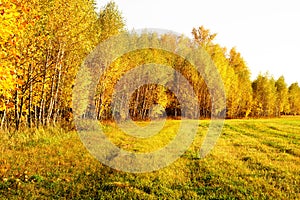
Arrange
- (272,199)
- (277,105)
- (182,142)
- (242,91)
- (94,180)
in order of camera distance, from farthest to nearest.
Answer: (277,105)
(242,91)
(182,142)
(94,180)
(272,199)

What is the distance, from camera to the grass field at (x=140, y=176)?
9.80m

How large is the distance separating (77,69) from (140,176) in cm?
2120

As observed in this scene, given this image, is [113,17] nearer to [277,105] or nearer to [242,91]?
[242,91]

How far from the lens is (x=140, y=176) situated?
465 inches

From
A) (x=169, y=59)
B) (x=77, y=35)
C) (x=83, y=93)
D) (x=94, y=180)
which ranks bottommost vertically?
(x=94, y=180)

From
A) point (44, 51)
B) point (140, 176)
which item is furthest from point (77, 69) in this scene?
point (140, 176)

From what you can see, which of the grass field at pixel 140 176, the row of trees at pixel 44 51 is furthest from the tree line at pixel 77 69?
the grass field at pixel 140 176

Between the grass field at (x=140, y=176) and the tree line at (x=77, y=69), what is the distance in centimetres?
293

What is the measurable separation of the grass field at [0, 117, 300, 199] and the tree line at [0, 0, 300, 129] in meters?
2.93

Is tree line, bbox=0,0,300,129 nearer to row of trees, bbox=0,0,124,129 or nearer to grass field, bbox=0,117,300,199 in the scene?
row of trees, bbox=0,0,124,129

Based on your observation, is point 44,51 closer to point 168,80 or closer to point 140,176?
point 140,176

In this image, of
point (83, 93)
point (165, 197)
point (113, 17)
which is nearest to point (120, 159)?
point (165, 197)

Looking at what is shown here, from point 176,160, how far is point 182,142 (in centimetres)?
573

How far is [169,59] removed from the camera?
57.5 metres
